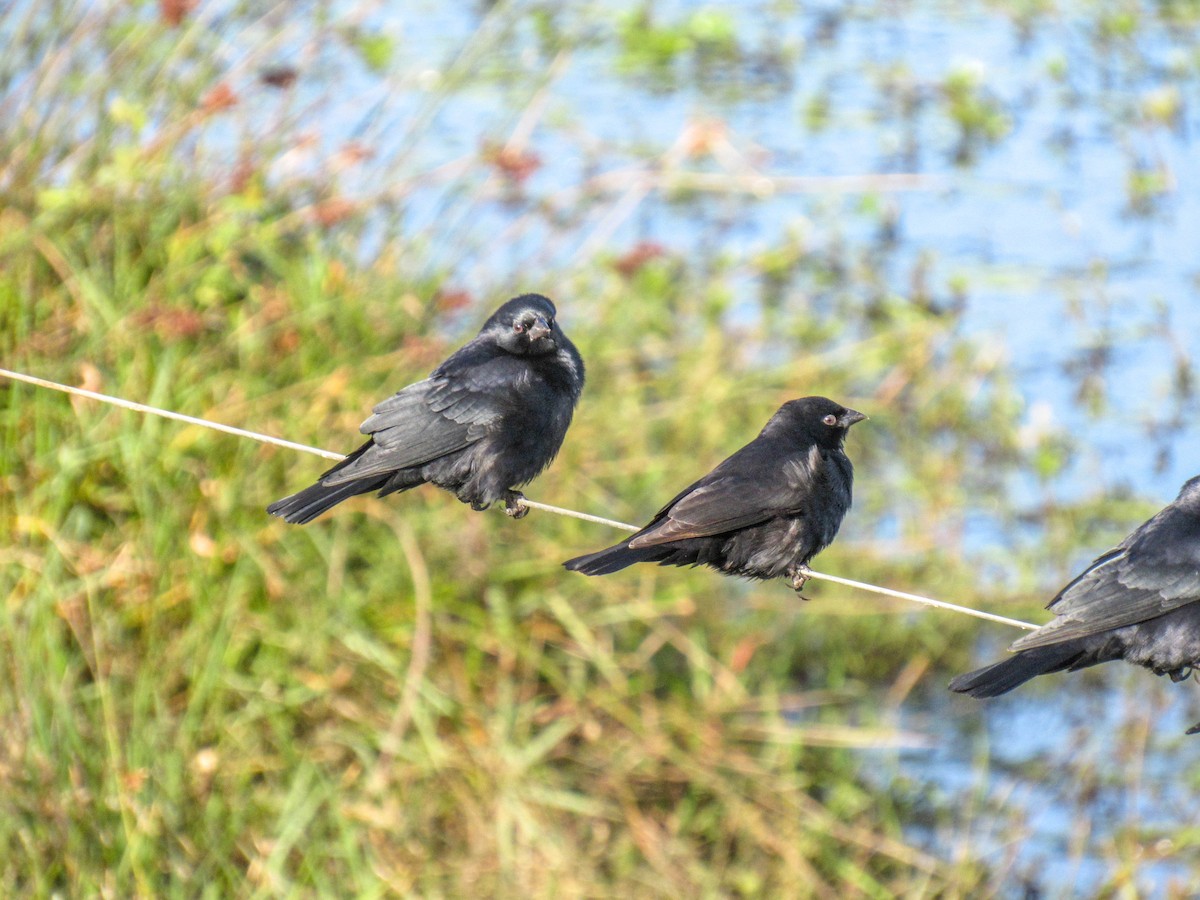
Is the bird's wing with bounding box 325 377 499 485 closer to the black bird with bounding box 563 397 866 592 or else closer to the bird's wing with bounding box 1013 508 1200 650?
the black bird with bounding box 563 397 866 592

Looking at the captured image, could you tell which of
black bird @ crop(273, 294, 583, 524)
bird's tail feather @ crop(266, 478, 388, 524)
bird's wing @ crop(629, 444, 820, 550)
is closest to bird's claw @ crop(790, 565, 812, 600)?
bird's wing @ crop(629, 444, 820, 550)

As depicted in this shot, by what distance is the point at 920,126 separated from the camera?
37.7 ft

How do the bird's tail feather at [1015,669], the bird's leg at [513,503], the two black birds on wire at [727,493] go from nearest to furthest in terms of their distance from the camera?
the bird's tail feather at [1015,669]
the two black birds on wire at [727,493]
the bird's leg at [513,503]

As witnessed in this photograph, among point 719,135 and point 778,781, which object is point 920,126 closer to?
point 719,135

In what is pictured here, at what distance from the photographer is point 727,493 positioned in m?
3.85

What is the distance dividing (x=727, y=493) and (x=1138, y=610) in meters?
0.90

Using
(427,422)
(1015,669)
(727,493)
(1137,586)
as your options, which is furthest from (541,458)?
(1137,586)

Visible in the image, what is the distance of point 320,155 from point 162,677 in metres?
2.40

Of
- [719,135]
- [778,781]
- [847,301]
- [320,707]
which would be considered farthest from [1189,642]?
[847,301]

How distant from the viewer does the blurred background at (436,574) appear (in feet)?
17.3

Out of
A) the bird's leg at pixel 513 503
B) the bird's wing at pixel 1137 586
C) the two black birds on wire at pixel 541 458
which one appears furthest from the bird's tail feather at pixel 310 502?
the bird's wing at pixel 1137 586

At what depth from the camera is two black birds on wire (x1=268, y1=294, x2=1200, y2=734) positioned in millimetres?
3600

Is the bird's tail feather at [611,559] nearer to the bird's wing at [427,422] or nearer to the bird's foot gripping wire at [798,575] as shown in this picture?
the bird's foot gripping wire at [798,575]

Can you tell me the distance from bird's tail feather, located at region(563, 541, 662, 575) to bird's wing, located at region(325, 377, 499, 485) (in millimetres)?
540
